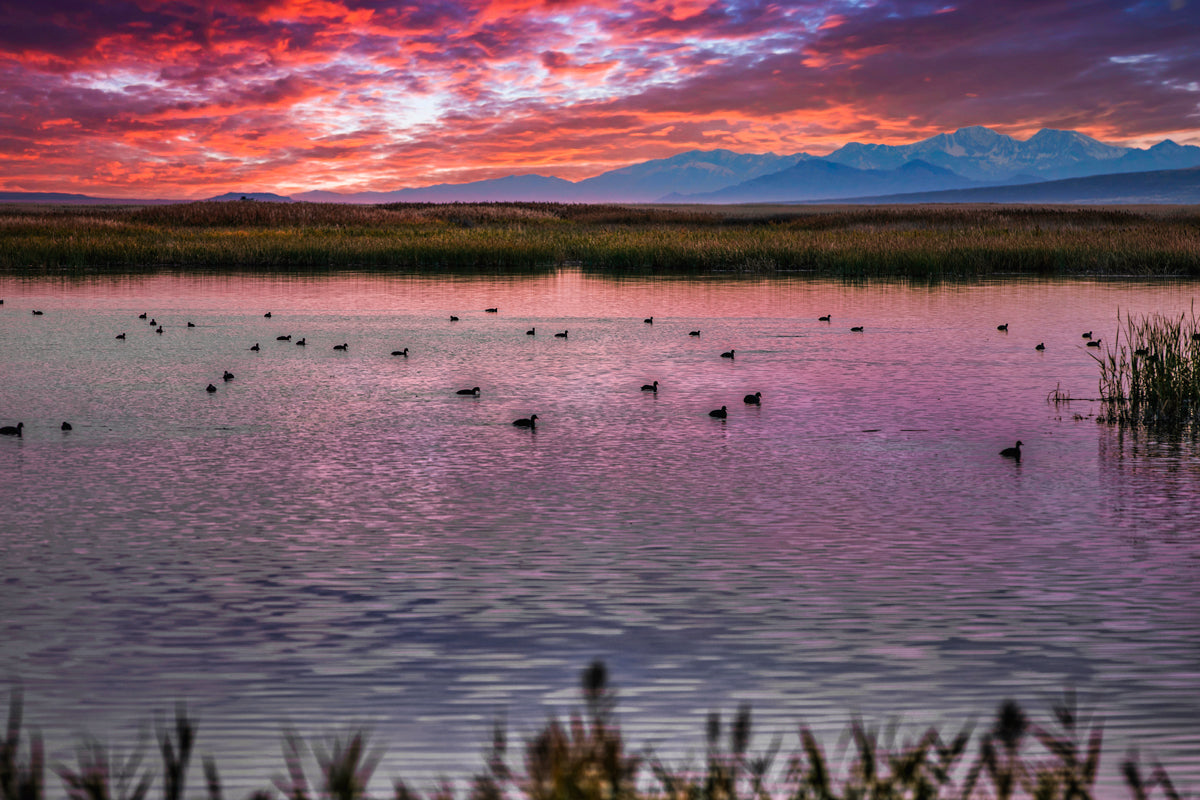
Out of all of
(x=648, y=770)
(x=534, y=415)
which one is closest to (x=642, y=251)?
(x=534, y=415)

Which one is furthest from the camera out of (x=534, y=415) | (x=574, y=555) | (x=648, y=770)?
(x=534, y=415)

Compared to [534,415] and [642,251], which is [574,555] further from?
[642,251]

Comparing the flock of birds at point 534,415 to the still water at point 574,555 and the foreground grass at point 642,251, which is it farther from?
the foreground grass at point 642,251

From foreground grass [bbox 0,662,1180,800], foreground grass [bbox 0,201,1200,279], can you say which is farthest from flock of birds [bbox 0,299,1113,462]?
foreground grass [bbox 0,201,1200,279]

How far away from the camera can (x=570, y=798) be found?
3.45m

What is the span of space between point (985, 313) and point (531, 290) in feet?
51.1

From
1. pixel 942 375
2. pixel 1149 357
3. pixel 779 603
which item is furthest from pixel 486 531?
pixel 942 375

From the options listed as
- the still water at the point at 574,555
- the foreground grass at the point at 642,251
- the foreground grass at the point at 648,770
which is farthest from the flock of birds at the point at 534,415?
the foreground grass at the point at 642,251

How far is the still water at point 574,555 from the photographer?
5.95m

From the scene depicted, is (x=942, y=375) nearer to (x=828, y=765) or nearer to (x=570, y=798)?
(x=828, y=765)

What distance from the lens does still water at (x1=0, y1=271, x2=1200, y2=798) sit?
5949mm

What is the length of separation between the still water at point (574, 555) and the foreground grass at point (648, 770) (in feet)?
0.75

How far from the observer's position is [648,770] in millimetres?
5148

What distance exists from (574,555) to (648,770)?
11.9 feet
